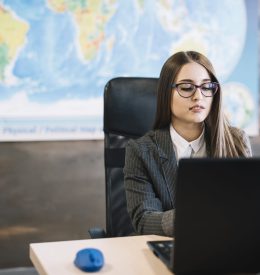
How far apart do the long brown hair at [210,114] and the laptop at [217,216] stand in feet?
2.35

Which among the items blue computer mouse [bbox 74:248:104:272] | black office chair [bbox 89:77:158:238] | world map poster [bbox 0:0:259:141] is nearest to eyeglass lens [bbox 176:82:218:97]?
black office chair [bbox 89:77:158:238]

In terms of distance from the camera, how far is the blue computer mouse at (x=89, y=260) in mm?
1142

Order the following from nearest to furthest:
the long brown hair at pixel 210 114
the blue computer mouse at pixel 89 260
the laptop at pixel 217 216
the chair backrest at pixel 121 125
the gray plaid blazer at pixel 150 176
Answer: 1. the laptop at pixel 217 216
2. the blue computer mouse at pixel 89 260
3. the gray plaid blazer at pixel 150 176
4. the long brown hair at pixel 210 114
5. the chair backrest at pixel 121 125

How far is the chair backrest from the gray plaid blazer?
191 millimetres

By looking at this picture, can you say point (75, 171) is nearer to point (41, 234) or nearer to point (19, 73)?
point (41, 234)

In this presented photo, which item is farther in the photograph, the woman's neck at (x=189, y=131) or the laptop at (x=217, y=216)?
the woman's neck at (x=189, y=131)

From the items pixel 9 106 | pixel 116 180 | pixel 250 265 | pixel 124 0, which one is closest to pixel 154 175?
pixel 116 180

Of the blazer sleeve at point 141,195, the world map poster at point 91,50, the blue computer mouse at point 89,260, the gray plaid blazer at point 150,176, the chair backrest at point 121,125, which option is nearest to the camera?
the blue computer mouse at point 89,260

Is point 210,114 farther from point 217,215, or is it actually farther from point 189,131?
point 217,215

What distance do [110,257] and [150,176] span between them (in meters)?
0.45

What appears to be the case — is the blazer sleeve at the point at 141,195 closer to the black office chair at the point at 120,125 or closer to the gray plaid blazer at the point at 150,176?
the gray plaid blazer at the point at 150,176

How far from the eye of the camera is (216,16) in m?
2.91

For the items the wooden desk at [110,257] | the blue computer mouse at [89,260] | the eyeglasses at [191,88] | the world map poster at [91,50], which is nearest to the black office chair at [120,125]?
the eyeglasses at [191,88]

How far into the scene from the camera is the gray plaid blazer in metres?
1.61
